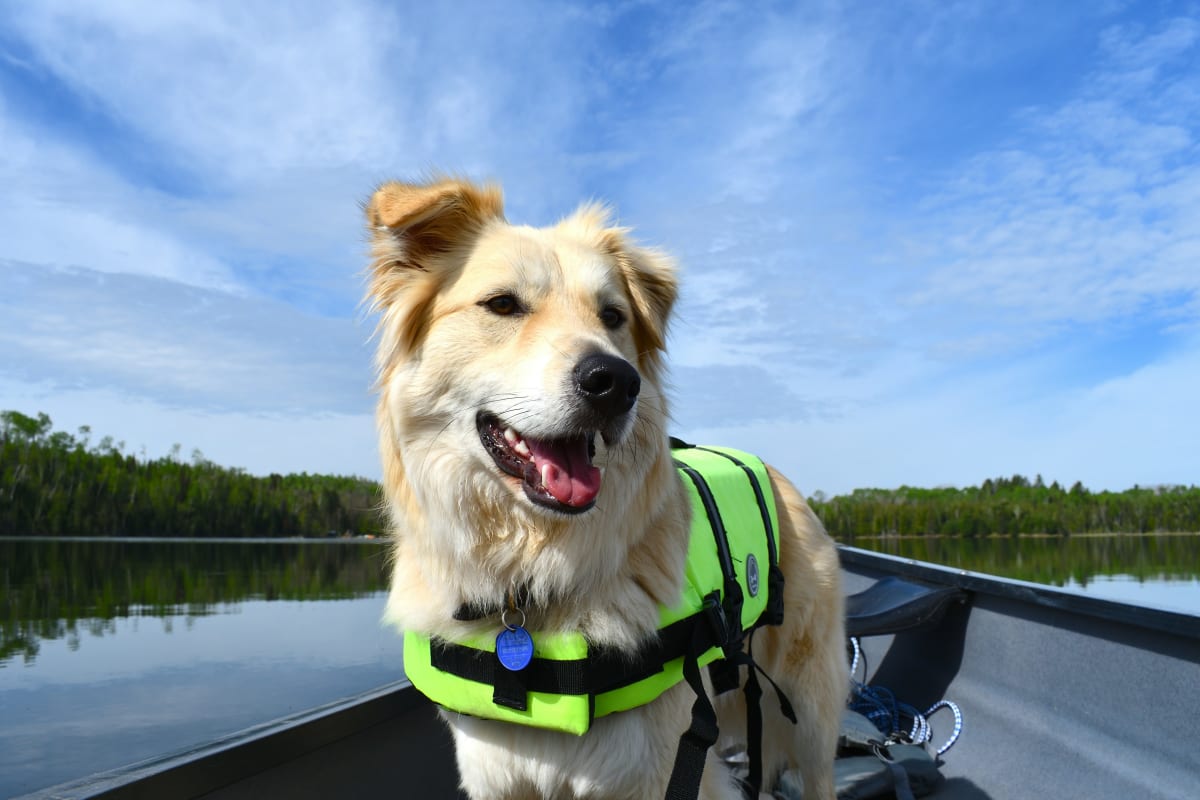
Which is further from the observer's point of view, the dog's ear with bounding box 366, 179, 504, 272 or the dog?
the dog's ear with bounding box 366, 179, 504, 272

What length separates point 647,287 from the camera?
Result: 3.23 meters

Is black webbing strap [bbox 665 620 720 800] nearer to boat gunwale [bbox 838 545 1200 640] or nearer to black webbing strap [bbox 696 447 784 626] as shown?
black webbing strap [bbox 696 447 784 626]

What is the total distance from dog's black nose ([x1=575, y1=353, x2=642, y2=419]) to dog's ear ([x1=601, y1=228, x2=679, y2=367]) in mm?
759

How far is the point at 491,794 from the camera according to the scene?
94.6 inches

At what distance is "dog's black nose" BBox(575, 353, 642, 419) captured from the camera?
2.27m

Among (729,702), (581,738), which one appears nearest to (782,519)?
(729,702)

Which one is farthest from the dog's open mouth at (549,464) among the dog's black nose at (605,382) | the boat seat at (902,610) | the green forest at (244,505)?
the green forest at (244,505)

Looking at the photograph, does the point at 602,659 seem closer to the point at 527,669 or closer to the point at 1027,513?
the point at 527,669

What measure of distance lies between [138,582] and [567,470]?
179ft

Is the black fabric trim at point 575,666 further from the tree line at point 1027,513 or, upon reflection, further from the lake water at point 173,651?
the tree line at point 1027,513

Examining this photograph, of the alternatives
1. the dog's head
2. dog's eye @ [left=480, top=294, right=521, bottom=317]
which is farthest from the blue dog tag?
dog's eye @ [left=480, top=294, right=521, bottom=317]

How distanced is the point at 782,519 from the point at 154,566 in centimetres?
6595

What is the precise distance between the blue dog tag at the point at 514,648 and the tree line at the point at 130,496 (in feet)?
271

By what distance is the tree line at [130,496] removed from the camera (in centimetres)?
8600
